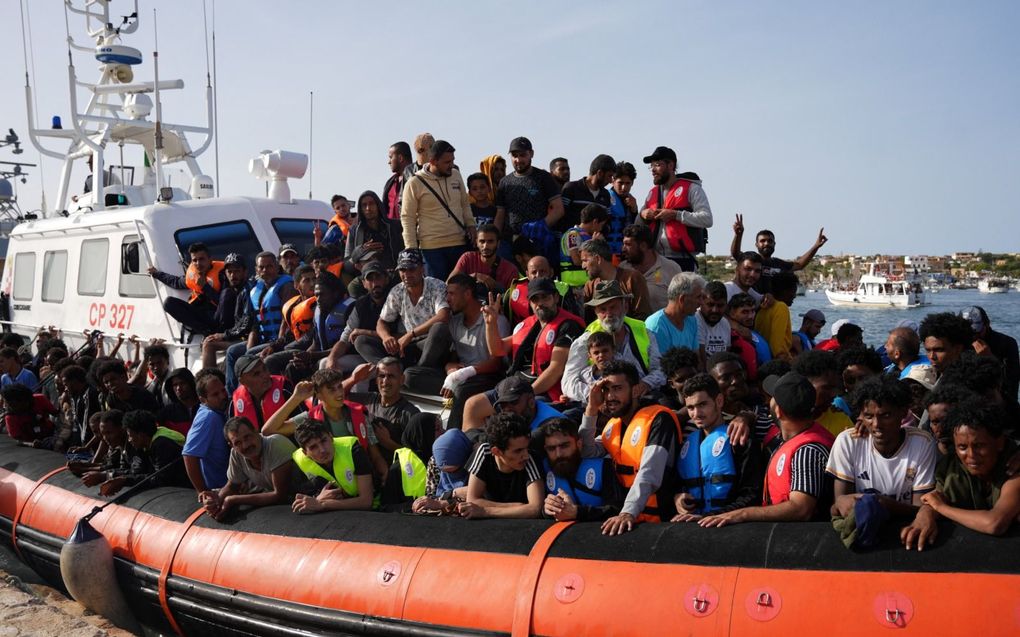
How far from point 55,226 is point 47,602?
5348mm

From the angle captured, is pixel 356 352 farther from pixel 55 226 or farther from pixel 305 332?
pixel 55 226

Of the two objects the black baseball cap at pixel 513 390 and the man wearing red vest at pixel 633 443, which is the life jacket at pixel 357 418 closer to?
the black baseball cap at pixel 513 390

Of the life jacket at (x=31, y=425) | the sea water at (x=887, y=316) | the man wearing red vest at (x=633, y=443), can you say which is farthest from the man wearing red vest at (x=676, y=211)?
the sea water at (x=887, y=316)

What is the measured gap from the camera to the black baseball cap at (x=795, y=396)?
4.63m

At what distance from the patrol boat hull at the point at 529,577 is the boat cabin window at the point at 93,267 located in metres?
4.25

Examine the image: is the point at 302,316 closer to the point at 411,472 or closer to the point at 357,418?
the point at 357,418

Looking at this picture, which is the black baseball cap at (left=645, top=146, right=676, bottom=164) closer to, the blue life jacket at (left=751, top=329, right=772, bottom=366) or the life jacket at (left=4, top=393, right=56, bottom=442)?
the blue life jacket at (left=751, top=329, right=772, bottom=366)

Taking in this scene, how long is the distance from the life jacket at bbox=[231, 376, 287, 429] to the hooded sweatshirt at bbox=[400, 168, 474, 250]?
1.76 meters

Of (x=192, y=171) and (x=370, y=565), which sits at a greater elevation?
(x=192, y=171)

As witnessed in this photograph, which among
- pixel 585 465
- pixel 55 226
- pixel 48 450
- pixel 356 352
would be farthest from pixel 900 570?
pixel 55 226

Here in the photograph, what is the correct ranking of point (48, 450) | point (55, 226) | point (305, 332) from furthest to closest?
point (55, 226) → point (48, 450) → point (305, 332)

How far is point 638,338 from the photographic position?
605 cm

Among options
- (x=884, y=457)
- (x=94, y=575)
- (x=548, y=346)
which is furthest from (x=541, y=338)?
(x=94, y=575)

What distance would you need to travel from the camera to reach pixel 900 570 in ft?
13.3
